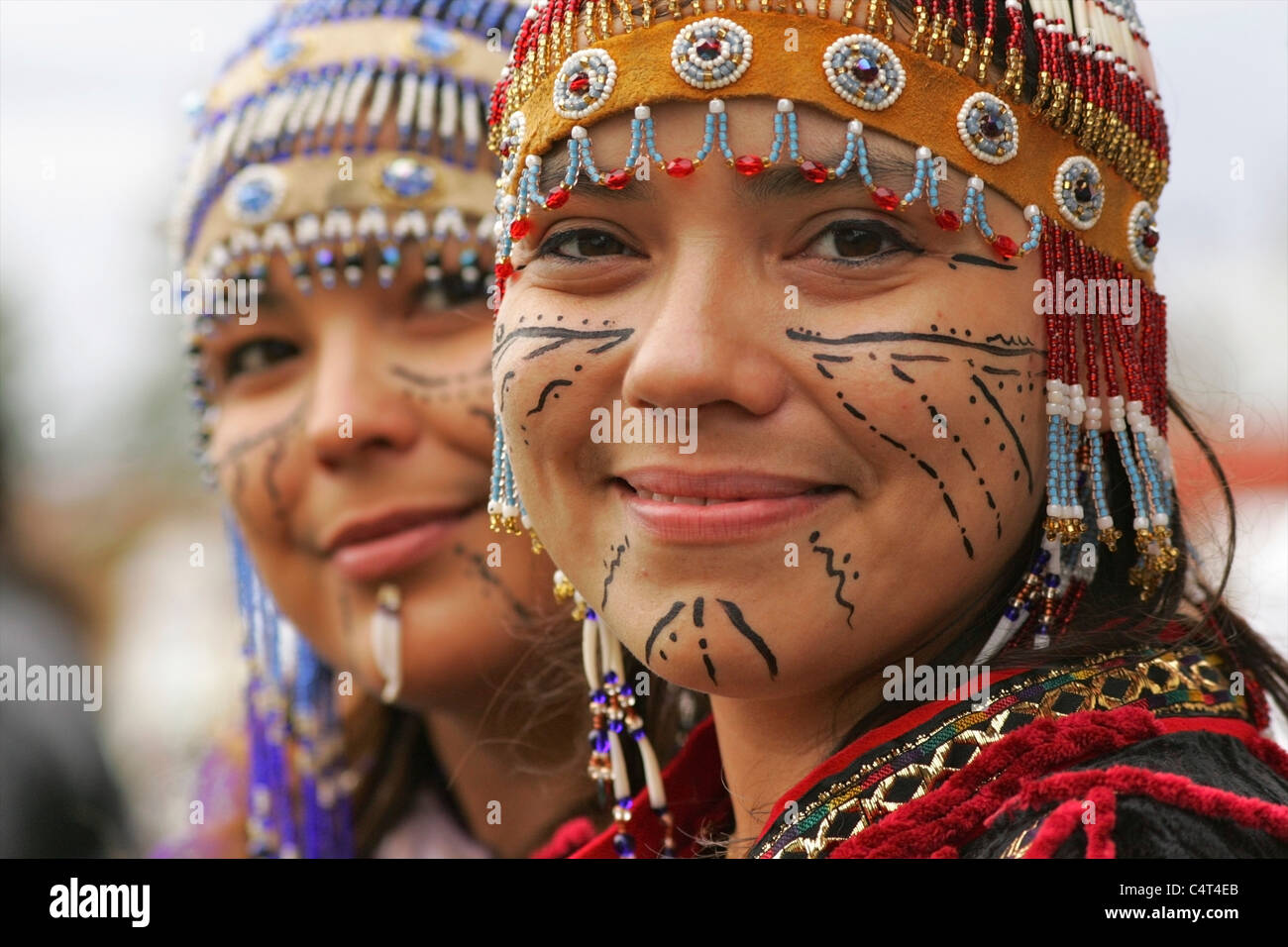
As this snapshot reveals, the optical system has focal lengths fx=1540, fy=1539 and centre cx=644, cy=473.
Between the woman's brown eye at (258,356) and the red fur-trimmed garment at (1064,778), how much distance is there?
1849 mm

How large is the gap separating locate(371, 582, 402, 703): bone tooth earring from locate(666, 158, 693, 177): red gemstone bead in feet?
5.43

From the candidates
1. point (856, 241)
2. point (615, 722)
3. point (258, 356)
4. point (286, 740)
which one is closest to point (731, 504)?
point (856, 241)

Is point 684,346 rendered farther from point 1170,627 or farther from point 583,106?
point 1170,627

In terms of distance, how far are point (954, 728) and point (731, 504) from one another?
16.2 inches

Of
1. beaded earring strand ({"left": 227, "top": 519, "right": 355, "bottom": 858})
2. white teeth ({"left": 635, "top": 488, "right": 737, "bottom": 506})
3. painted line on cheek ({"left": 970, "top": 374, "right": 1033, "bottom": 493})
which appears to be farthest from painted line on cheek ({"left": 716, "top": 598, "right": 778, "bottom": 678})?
beaded earring strand ({"left": 227, "top": 519, "right": 355, "bottom": 858})

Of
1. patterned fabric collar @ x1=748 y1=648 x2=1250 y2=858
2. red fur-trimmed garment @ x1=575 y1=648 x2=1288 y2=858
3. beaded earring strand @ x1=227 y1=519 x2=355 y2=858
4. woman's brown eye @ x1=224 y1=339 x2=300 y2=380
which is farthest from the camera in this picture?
beaded earring strand @ x1=227 y1=519 x2=355 y2=858

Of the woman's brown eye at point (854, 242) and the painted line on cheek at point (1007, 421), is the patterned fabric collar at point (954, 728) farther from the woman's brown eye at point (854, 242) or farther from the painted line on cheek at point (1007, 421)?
the woman's brown eye at point (854, 242)

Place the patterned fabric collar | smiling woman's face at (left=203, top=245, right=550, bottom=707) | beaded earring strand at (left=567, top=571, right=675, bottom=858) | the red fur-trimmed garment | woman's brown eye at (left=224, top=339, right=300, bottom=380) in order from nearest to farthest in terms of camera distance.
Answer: the red fur-trimmed garment, the patterned fabric collar, beaded earring strand at (left=567, top=571, right=675, bottom=858), smiling woman's face at (left=203, top=245, right=550, bottom=707), woman's brown eye at (left=224, top=339, right=300, bottom=380)

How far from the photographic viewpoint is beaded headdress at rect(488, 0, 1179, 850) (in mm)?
2049

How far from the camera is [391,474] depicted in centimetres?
340

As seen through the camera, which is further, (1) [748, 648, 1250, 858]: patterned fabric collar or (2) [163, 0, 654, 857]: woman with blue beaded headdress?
(2) [163, 0, 654, 857]: woman with blue beaded headdress

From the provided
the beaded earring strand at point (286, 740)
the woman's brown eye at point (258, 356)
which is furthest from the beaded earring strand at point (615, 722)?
the beaded earring strand at point (286, 740)

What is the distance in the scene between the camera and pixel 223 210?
11.7 ft

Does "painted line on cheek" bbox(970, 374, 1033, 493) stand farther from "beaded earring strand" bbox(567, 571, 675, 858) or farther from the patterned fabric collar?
"beaded earring strand" bbox(567, 571, 675, 858)
